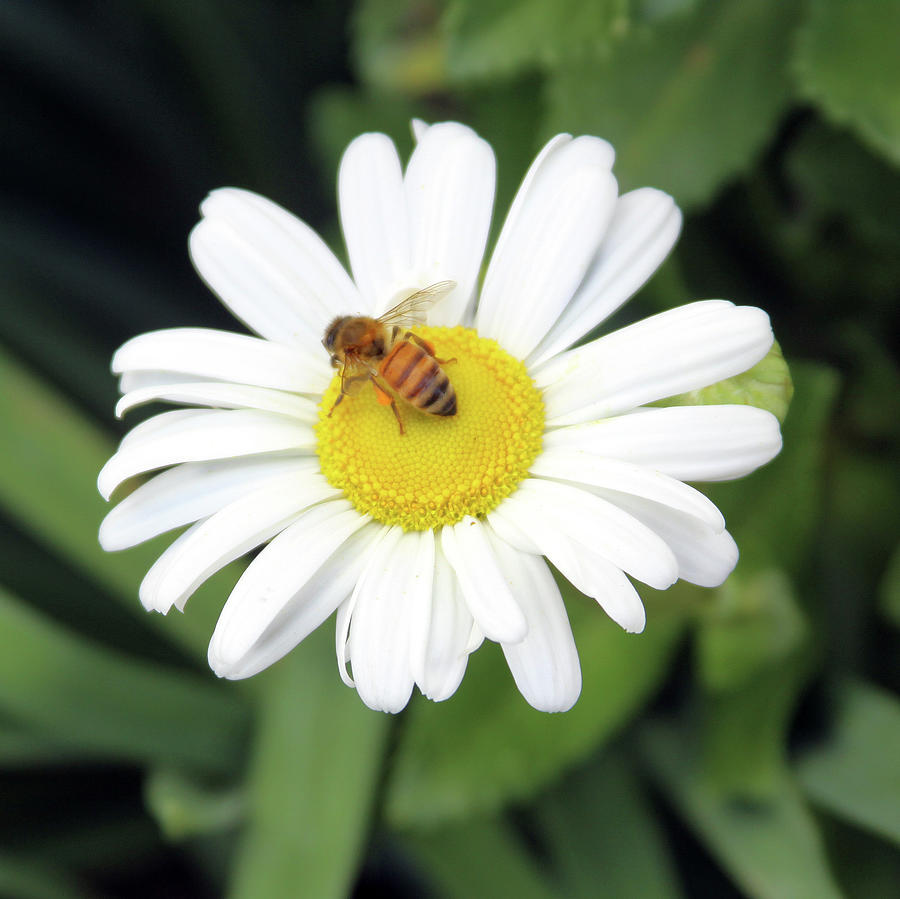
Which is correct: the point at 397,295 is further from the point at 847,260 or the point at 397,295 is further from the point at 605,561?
the point at 847,260

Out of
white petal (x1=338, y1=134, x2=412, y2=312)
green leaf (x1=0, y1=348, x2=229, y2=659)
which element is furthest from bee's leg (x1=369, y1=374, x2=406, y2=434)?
green leaf (x1=0, y1=348, x2=229, y2=659)

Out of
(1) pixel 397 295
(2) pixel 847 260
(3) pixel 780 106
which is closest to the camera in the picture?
(1) pixel 397 295

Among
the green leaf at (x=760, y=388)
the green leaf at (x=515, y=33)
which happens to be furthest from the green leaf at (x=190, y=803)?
the green leaf at (x=515, y=33)

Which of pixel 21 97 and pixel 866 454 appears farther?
pixel 21 97

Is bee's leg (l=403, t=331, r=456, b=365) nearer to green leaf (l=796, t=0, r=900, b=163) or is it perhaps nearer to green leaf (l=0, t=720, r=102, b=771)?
green leaf (l=796, t=0, r=900, b=163)

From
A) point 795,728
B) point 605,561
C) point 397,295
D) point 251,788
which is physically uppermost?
point 397,295

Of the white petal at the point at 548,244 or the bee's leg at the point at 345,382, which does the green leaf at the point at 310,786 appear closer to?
the bee's leg at the point at 345,382

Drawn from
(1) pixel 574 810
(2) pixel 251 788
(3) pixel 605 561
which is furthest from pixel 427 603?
(1) pixel 574 810

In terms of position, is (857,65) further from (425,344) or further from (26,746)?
(26,746)
